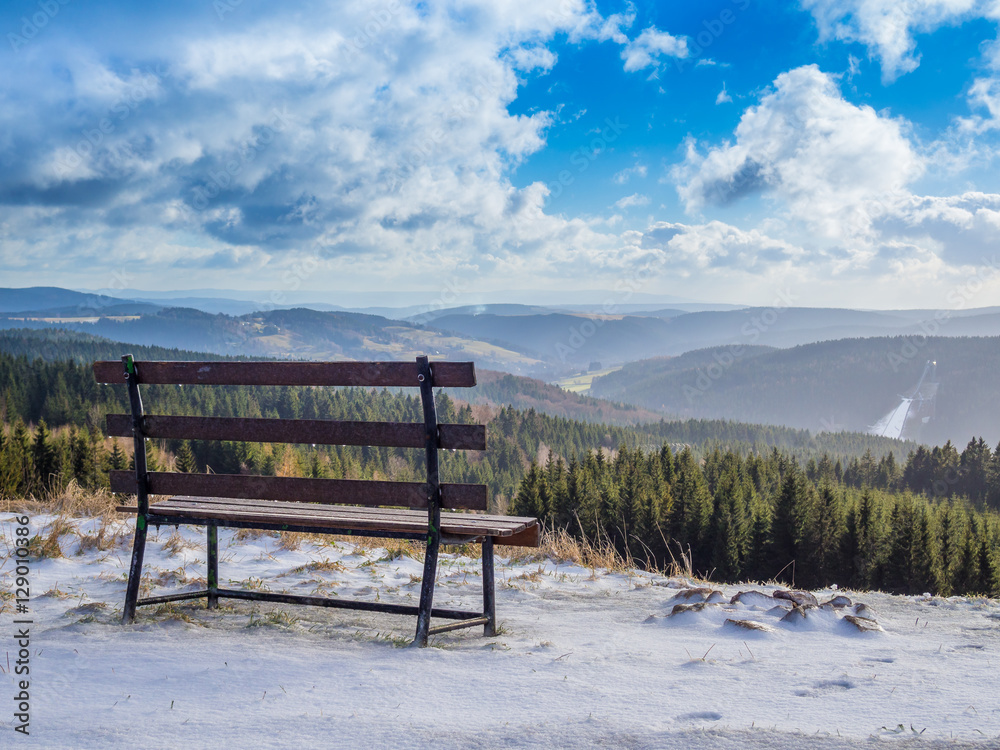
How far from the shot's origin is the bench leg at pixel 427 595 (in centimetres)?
413

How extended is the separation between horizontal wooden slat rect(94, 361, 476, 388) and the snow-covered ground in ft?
5.38

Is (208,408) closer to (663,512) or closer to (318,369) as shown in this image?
(663,512)

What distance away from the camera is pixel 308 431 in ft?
14.2

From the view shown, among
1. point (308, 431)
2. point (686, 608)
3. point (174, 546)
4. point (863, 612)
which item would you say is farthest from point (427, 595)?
point (174, 546)

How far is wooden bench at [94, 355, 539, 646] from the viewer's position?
411cm

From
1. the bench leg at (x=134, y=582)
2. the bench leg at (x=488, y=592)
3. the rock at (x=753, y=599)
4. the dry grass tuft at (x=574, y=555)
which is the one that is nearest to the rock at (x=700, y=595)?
the rock at (x=753, y=599)

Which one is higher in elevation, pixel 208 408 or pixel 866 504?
pixel 208 408

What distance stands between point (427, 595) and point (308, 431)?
131 cm

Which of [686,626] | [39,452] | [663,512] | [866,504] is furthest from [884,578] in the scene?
[39,452]

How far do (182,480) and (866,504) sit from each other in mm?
56612

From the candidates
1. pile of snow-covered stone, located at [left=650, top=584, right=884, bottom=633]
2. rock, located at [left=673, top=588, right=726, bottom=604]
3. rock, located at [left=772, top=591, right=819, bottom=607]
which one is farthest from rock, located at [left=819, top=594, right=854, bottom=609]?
rock, located at [left=673, top=588, right=726, bottom=604]

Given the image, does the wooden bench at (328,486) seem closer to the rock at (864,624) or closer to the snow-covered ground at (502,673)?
the snow-covered ground at (502,673)

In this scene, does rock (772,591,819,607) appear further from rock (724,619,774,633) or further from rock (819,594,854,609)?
rock (724,619,774,633)

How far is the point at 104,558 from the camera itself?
21.2ft
